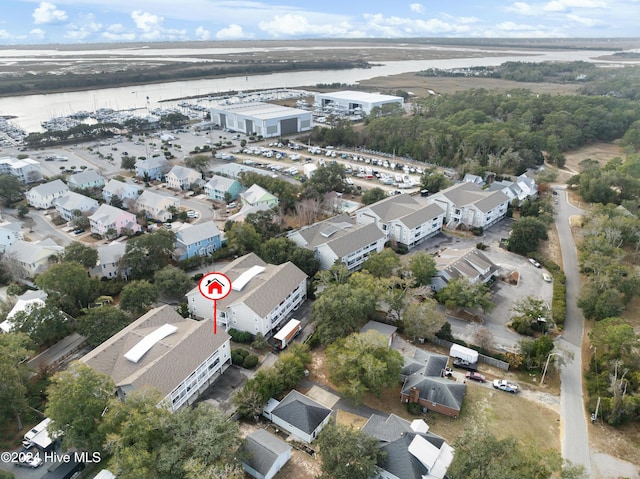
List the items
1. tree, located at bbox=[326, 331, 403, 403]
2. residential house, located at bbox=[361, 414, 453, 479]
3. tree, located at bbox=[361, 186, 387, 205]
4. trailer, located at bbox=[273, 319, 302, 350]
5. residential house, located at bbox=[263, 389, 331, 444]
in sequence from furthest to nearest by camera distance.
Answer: tree, located at bbox=[361, 186, 387, 205] < trailer, located at bbox=[273, 319, 302, 350] < tree, located at bbox=[326, 331, 403, 403] < residential house, located at bbox=[263, 389, 331, 444] < residential house, located at bbox=[361, 414, 453, 479]

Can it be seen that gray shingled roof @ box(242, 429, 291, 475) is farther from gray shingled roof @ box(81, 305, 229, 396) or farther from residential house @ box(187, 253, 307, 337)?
residential house @ box(187, 253, 307, 337)

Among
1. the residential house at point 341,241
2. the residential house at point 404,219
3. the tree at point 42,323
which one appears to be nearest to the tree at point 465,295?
the residential house at point 341,241

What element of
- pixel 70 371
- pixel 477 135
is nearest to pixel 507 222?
pixel 477 135

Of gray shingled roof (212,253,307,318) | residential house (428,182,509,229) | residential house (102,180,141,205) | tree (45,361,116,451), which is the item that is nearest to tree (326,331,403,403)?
gray shingled roof (212,253,307,318)

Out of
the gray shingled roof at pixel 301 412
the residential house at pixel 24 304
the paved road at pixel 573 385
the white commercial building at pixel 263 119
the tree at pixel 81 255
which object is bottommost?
the paved road at pixel 573 385

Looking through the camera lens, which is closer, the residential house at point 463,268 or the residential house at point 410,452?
the residential house at point 410,452

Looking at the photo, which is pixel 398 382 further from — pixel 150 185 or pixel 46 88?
pixel 46 88

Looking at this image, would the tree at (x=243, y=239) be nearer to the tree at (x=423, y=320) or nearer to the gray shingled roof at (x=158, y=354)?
the gray shingled roof at (x=158, y=354)
